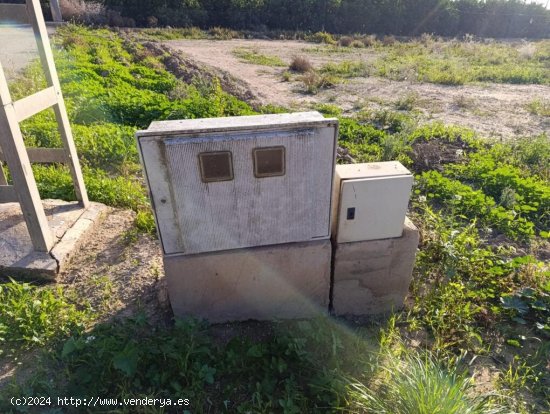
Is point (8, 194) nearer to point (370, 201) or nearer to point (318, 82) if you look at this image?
point (370, 201)

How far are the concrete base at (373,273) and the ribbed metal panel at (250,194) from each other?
33 cm

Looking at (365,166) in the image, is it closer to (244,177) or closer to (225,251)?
(244,177)

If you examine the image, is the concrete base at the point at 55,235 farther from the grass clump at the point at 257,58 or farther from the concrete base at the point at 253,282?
the grass clump at the point at 257,58

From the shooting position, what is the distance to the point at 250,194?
255cm

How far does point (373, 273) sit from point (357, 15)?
39309mm

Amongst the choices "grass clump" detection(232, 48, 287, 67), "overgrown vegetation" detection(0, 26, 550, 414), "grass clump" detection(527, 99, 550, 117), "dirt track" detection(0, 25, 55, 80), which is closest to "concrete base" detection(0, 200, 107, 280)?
"overgrown vegetation" detection(0, 26, 550, 414)

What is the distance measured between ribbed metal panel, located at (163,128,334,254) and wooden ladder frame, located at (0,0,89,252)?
59.8 inches

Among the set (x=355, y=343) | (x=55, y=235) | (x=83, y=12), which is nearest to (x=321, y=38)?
(x=83, y=12)

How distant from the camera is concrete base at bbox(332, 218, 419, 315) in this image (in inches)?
114

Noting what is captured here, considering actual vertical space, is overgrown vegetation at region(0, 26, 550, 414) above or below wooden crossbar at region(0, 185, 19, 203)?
below

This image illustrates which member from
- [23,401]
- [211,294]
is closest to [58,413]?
[23,401]

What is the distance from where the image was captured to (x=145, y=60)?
43.9 feet

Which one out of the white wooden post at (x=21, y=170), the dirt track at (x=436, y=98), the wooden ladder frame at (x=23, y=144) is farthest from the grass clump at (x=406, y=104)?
the white wooden post at (x=21, y=170)

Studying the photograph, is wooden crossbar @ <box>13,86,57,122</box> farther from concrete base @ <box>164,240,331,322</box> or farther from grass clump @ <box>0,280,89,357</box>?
concrete base @ <box>164,240,331,322</box>
